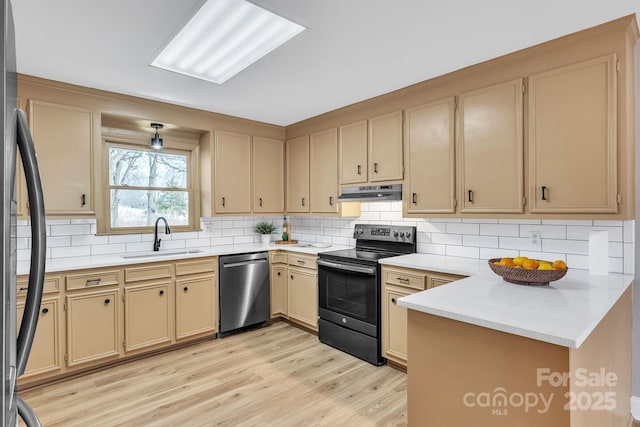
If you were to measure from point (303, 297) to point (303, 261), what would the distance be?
15.9 inches

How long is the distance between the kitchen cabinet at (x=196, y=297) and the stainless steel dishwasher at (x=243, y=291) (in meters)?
0.09

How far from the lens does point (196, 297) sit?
11.5 feet

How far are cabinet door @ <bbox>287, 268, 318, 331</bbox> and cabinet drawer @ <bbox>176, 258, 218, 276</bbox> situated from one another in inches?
35.6

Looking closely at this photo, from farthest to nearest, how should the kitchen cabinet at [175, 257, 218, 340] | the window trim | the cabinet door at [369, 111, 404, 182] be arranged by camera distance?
the window trim
the kitchen cabinet at [175, 257, 218, 340]
the cabinet door at [369, 111, 404, 182]

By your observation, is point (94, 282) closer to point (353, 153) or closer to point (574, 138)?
point (353, 153)

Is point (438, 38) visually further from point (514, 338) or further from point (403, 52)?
point (514, 338)

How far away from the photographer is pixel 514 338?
1.42m

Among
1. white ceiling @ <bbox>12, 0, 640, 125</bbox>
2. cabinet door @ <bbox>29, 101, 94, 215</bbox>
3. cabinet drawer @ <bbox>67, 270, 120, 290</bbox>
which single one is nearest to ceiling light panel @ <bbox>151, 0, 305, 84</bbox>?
white ceiling @ <bbox>12, 0, 640, 125</bbox>

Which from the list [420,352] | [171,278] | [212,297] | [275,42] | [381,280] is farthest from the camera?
[212,297]

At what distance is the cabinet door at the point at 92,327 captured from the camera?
2.81 m

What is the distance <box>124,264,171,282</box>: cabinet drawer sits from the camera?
309 centimetres

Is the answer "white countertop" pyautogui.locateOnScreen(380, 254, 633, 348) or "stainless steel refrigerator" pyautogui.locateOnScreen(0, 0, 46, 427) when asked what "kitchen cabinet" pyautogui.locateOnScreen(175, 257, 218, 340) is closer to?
A: "white countertop" pyautogui.locateOnScreen(380, 254, 633, 348)

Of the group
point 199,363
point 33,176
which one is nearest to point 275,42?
point 33,176

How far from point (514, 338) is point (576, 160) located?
1.42 m
